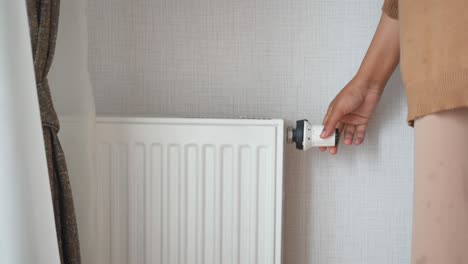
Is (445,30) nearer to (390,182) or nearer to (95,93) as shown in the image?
(390,182)

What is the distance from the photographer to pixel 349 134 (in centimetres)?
119

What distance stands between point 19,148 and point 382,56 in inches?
28.2

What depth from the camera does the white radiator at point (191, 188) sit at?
3.79ft

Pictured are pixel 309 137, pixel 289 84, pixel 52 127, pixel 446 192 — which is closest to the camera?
pixel 446 192

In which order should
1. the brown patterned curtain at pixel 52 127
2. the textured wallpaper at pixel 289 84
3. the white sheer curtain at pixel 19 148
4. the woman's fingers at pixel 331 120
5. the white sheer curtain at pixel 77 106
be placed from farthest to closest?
1. the textured wallpaper at pixel 289 84
2. the woman's fingers at pixel 331 120
3. the white sheer curtain at pixel 77 106
4. the brown patterned curtain at pixel 52 127
5. the white sheer curtain at pixel 19 148

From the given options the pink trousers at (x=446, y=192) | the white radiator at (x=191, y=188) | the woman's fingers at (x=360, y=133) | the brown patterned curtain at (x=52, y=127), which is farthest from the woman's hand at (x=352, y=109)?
the brown patterned curtain at (x=52, y=127)

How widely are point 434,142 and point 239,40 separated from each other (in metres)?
0.61

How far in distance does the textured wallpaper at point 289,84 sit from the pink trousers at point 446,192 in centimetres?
52

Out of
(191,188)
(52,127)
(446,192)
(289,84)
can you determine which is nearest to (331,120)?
(289,84)

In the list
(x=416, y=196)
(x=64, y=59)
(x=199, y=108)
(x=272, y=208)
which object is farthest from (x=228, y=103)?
(x=416, y=196)

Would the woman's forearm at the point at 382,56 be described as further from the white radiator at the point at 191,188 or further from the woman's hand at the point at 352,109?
the white radiator at the point at 191,188

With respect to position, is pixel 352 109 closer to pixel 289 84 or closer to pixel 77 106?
pixel 289 84

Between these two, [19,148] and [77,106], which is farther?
[77,106]

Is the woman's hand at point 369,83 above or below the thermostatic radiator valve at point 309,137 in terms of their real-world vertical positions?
above
